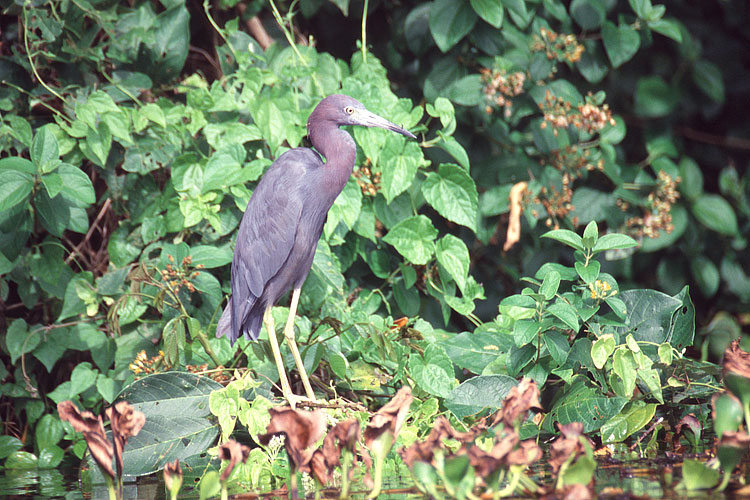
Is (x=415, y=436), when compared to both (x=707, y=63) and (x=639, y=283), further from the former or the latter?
(x=707, y=63)

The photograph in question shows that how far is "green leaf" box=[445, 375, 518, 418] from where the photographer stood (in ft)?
6.53

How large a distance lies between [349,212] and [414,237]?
0.25 meters

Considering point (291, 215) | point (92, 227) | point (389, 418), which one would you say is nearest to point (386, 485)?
point (389, 418)

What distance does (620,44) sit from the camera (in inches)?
122

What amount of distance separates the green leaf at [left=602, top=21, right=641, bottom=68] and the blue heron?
4.35ft

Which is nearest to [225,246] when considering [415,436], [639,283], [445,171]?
[445,171]

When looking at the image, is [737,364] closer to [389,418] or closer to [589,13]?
[389,418]

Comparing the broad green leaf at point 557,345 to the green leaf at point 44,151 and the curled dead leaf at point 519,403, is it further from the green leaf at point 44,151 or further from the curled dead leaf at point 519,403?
the green leaf at point 44,151

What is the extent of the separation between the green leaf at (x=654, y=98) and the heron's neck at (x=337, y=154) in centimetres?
283

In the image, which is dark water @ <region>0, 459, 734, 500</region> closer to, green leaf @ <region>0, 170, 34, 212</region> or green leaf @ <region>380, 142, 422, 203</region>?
green leaf @ <region>0, 170, 34, 212</region>

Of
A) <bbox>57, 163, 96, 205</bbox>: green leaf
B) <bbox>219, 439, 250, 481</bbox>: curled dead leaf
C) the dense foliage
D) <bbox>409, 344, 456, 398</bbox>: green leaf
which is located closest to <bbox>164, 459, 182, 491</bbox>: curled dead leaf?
<bbox>219, 439, 250, 481</bbox>: curled dead leaf

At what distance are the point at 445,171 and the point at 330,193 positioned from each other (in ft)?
1.82

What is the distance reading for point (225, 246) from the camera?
8.52ft

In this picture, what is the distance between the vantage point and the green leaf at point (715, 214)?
12.9 feet
